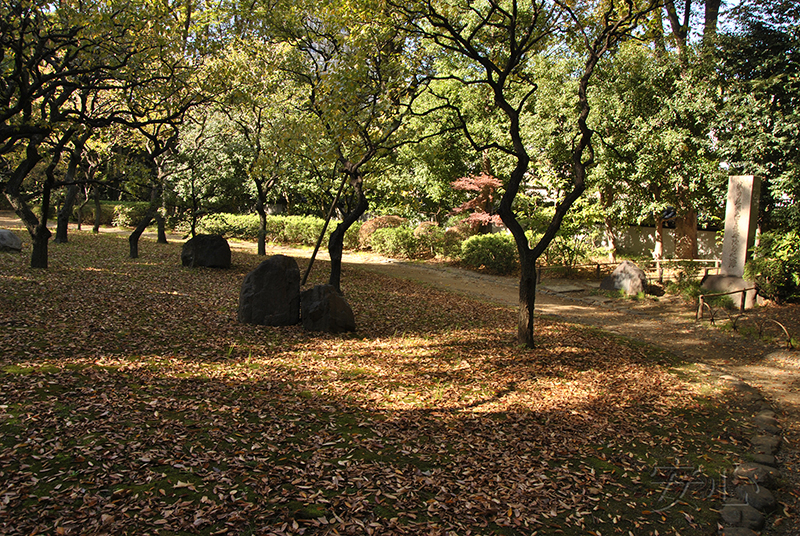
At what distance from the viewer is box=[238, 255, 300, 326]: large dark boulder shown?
846cm

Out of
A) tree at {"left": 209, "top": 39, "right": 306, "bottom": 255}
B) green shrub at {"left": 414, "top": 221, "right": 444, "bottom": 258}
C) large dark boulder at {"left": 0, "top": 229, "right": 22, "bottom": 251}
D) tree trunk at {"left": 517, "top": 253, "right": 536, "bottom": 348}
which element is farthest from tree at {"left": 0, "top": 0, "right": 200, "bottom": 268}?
green shrub at {"left": 414, "top": 221, "right": 444, "bottom": 258}

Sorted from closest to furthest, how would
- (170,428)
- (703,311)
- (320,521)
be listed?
1. (320,521)
2. (170,428)
3. (703,311)

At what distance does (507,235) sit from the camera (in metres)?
17.9

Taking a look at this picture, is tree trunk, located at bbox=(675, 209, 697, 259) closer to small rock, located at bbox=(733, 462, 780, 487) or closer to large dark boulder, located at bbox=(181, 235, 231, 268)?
small rock, located at bbox=(733, 462, 780, 487)

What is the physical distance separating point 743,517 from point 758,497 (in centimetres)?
43

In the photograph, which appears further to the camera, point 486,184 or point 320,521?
point 486,184

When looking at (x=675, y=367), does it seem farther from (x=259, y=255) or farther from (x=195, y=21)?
(x=259, y=255)

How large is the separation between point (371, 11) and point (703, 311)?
30.9 ft

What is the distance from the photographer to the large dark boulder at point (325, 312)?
8477 mm

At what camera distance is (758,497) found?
4.39m

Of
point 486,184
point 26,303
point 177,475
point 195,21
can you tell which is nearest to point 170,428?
point 177,475

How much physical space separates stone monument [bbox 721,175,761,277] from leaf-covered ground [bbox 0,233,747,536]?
5.40 m

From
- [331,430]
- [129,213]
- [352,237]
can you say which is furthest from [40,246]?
[129,213]

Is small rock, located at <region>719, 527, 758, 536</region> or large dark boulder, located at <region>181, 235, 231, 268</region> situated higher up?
large dark boulder, located at <region>181, 235, 231, 268</region>
